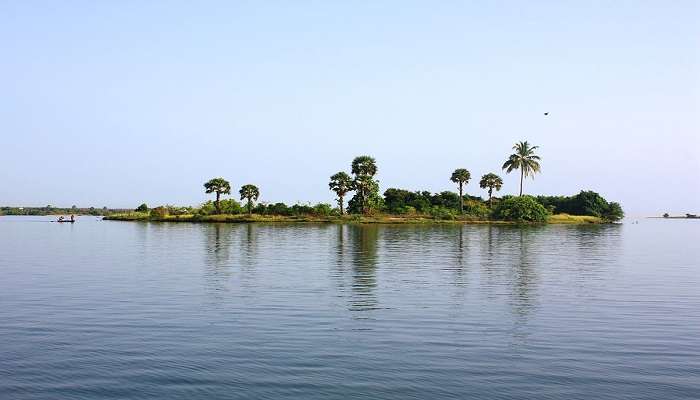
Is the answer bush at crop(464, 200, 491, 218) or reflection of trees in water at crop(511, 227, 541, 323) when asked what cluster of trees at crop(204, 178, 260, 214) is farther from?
reflection of trees in water at crop(511, 227, 541, 323)

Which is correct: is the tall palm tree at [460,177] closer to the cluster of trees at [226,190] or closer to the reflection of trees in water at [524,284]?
the cluster of trees at [226,190]

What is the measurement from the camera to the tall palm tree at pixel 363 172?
143m

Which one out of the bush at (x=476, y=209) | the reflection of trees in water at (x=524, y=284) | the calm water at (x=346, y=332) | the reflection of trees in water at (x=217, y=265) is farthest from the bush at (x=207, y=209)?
the calm water at (x=346, y=332)

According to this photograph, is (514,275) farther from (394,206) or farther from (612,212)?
(612,212)

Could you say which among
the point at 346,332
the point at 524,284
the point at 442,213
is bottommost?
the point at 346,332

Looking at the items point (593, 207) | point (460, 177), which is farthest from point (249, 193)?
point (593, 207)

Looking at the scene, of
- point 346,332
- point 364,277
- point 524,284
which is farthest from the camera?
point 364,277

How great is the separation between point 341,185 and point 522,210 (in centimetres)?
4367

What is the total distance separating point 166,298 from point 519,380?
694 inches

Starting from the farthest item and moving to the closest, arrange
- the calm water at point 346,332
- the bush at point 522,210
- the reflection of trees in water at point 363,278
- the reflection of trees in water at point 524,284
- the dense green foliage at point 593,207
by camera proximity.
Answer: the dense green foliage at point 593,207
the bush at point 522,210
the reflection of trees in water at point 363,278
the reflection of trees in water at point 524,284
the calm water at point 346,332

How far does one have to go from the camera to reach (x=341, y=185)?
14188 cm

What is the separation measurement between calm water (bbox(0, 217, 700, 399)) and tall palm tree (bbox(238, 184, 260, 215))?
10353cm

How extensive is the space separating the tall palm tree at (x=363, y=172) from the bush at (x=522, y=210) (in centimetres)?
3306

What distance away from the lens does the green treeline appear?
14175 cm
